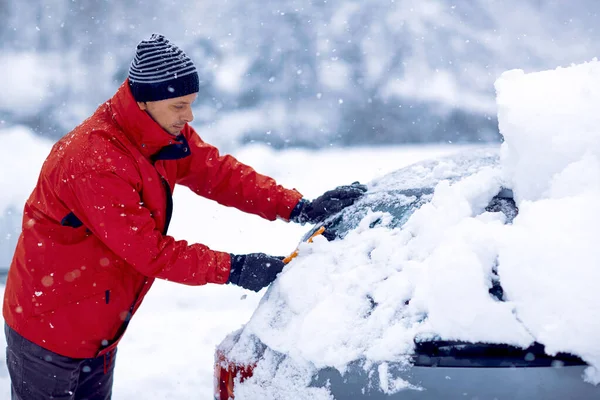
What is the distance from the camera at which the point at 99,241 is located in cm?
227

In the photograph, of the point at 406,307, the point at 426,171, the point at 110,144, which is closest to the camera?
the point at 406,307

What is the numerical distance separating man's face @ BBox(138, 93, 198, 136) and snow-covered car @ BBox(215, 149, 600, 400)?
691 mm

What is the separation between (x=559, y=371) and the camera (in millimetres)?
1460

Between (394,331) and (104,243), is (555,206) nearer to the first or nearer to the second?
(394,331)

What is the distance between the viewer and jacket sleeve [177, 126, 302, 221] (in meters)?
2.80

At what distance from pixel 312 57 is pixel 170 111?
6.79 m

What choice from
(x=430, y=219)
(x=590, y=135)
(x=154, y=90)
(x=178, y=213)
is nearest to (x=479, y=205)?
(x=430, y=219)

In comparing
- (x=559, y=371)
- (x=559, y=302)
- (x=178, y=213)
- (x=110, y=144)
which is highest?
(x=178, y=213)

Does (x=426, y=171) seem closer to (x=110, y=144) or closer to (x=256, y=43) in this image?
(x=110, y=144)

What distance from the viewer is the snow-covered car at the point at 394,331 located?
4.90 ft

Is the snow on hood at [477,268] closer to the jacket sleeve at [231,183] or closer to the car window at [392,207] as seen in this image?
the car window at [392,207]

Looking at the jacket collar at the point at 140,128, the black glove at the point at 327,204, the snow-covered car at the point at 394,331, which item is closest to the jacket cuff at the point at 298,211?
the black glove at the point at 327,204

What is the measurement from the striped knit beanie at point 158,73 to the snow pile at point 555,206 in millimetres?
1217

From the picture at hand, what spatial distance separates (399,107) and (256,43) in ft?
7.71
